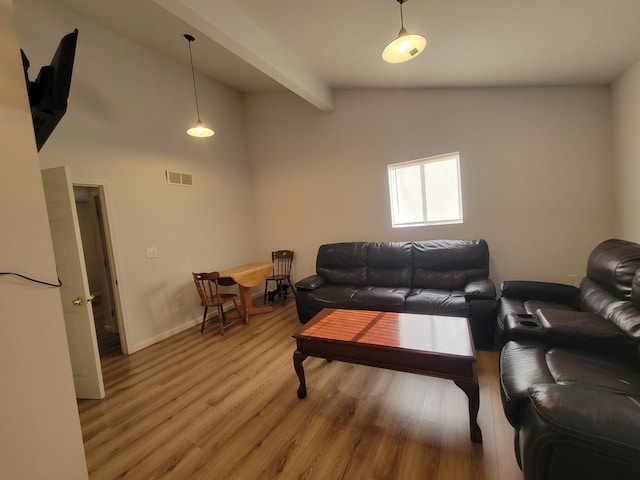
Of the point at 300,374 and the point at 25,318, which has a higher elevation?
the point at 25,318

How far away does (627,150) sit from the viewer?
248 centimetres

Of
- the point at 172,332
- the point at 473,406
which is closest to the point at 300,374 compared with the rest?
the point at 473,406

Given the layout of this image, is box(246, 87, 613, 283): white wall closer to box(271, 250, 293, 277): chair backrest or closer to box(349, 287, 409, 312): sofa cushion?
box(271, 250, 293, 277): chair backrest

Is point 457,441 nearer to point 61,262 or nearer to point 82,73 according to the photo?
point 61,262

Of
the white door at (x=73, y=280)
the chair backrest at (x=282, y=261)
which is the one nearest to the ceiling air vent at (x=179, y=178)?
the white door at (x=73, y=280)

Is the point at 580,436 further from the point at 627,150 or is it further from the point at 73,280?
the point at 73,280

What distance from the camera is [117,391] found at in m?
2.39

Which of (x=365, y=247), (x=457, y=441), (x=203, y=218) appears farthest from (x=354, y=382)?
(x=203, y=218)

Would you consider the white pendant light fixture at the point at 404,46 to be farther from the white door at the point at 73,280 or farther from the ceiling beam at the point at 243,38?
the white door at the point at 73,280

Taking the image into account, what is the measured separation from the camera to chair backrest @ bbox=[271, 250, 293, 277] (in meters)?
4.68

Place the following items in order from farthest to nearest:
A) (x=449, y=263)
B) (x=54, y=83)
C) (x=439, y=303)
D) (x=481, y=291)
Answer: (x=449, y=263) < (x=439, y=303) < (x=481, y=291) < (x=54, y=83)

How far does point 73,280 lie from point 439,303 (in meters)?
3.33

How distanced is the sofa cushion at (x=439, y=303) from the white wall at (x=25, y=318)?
8.72 feet

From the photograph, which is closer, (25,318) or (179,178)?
(25,318)
